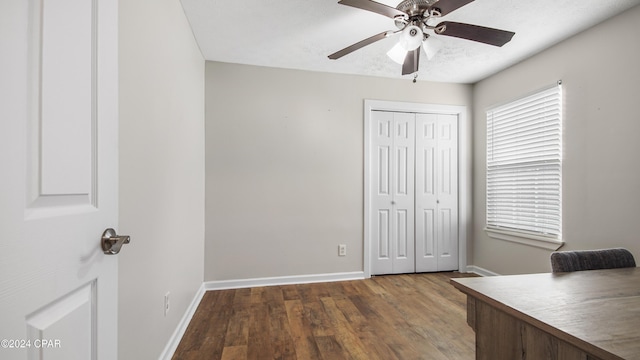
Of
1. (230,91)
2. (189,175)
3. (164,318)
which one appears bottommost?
(164,318)

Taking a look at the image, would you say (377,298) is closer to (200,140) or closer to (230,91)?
(200,140)

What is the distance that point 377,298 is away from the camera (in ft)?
8.57

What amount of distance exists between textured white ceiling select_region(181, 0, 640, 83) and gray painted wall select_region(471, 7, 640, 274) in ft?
0.54

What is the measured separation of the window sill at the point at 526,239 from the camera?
245cm

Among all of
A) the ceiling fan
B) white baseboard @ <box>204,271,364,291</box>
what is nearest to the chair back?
the ceiling fan

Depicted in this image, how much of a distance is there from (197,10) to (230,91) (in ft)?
3.06

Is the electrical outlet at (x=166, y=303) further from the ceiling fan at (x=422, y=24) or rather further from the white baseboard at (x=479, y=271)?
the white baseboard at (x=479, y=271)

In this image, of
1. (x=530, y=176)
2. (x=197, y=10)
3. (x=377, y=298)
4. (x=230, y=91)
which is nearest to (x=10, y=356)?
→ (x=197, y=10)

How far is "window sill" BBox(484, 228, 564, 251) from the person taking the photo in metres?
2.45

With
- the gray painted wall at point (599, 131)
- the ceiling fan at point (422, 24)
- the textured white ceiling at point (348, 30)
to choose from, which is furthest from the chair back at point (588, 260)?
the textured white ceiling at point (348, 30)

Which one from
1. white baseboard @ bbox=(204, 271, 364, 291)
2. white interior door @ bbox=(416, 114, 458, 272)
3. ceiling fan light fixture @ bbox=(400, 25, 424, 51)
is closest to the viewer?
ceiling fan light fixture @ bbox=(400, 25, 424, 51)

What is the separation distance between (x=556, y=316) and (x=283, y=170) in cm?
254

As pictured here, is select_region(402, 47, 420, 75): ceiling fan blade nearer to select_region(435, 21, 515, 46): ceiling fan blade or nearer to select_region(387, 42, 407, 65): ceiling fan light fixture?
select_region(387, 42, 407, 65): ceiling fan light fixture

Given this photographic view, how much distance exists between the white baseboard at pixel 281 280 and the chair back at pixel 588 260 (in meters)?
2.11
